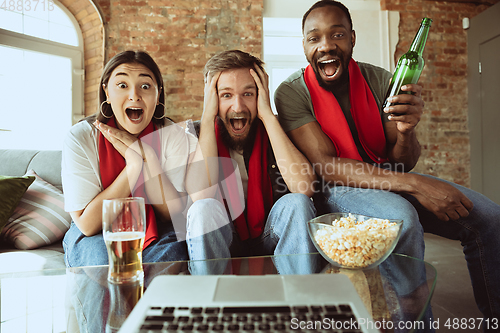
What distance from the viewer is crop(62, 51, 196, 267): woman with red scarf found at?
119 centimetres

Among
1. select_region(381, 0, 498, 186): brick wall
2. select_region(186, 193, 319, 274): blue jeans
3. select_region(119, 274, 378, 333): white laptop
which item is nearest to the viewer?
select_region(119, 274, 378, 333): white laptop

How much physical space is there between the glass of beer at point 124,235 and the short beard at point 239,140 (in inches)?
29.7

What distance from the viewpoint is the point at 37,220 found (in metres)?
1.43

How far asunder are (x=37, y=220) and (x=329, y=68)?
143cm

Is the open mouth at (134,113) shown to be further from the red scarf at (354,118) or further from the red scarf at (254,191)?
the red scarf at (354,118)

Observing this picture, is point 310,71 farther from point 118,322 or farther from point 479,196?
point 118,322

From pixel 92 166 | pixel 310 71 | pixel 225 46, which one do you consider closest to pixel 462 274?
pixel 310 71

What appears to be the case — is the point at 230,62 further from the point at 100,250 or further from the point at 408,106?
the point at 100,250

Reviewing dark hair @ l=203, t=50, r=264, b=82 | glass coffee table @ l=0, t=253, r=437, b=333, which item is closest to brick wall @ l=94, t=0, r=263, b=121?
dark hair @ l=203, t=50, r=264, b=82

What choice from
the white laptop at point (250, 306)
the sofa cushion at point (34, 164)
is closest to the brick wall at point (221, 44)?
the sofa cushion at point (34, 164)

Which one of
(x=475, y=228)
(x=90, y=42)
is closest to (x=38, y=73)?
(x=90, y=42)

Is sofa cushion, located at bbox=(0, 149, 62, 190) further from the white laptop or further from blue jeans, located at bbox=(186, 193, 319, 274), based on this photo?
the white laptop

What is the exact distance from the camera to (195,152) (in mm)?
1402

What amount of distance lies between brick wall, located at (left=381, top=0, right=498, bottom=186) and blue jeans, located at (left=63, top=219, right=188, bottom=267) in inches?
139
